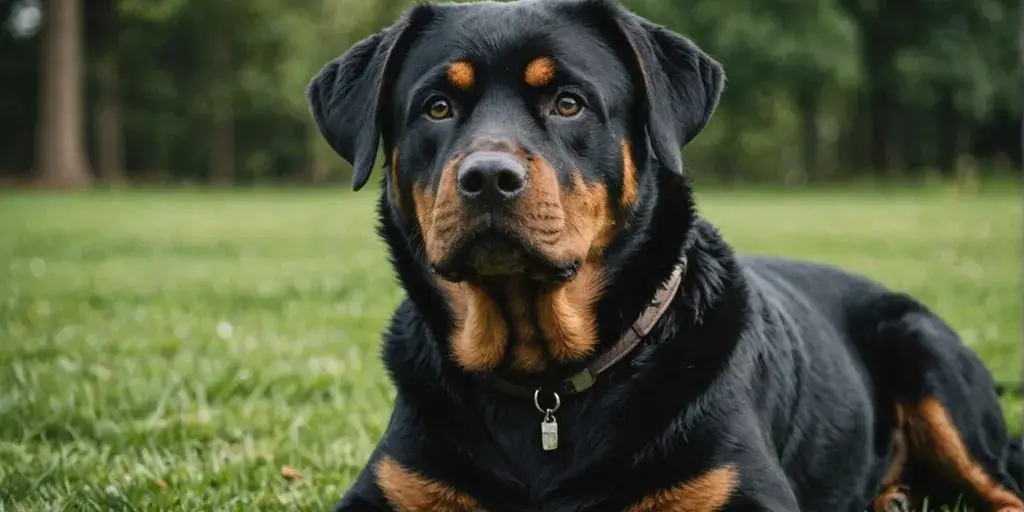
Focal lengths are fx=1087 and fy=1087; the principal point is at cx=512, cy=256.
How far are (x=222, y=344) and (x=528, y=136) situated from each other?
4.25 m

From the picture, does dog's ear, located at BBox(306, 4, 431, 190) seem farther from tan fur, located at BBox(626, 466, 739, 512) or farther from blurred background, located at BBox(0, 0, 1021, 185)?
blurred background, located at BBox(0, 0, 1021, 185)

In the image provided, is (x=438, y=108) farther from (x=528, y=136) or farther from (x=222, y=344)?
(x=222, y=344)

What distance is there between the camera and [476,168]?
2.87 m

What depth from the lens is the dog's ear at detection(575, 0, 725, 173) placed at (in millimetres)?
3330

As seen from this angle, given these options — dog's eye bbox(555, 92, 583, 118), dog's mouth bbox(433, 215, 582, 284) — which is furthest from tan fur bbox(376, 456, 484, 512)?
dog's eye bbox(555, 92, 583, 118)

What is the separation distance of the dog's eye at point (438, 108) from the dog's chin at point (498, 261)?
0.51 metres

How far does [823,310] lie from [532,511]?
180cm

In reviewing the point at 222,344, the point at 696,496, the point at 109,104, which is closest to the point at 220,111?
the point at 109,104

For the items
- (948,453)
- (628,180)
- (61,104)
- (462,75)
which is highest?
(462,75)

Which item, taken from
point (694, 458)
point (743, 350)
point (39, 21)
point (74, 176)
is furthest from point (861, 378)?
point (39, 21)

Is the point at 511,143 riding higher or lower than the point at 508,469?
higher

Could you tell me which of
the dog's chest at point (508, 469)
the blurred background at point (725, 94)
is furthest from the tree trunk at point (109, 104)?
the dog's chest at point (508, 469)

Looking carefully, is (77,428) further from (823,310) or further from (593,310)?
(823,310)

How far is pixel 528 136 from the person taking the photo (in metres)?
3.07
